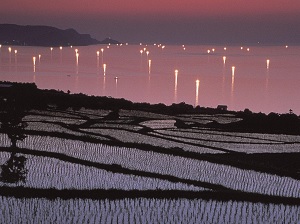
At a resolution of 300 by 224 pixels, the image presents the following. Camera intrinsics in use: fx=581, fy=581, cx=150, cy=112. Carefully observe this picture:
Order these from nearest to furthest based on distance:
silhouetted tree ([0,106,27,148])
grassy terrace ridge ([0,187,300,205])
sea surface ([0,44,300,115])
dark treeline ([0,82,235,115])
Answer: grassy terrace ridge ([0,187,300,205]), silhouetted tree ([0,106,27,148]), dark treeline ([0,82,235,115]), sea surface ([0,44,300,115])

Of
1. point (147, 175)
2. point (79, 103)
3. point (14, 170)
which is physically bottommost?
point (147, 175)

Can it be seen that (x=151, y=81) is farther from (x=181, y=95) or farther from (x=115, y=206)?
(x=115, y=206)

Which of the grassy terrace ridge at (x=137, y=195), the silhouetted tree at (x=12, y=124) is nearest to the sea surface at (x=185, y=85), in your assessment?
the silhouetted tree at (x=12, y=124)

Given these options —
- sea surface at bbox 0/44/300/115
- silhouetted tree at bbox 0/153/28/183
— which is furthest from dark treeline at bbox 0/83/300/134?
sea surface at bbox 0/44/300/115

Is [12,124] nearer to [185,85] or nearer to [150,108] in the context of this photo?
[150,108]

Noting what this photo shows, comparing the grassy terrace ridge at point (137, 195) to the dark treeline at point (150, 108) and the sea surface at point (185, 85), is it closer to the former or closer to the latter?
the dark treeline at point (150, 108)

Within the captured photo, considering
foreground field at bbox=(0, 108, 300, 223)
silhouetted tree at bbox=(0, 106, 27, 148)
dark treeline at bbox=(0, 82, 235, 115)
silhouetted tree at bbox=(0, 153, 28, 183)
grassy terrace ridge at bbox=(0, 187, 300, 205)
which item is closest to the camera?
foreground field at bbox=(0, 108, 300, 223)

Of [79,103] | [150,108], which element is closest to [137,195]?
[79,103]

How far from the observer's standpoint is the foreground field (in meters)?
7.71

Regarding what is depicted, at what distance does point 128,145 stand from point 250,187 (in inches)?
154

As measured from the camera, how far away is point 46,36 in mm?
174250

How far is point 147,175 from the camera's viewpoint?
1059 cm

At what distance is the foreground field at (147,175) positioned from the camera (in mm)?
7715

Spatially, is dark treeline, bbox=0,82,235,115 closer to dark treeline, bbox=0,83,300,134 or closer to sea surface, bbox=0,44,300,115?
dark treeline, bbox=0,83,300,134
